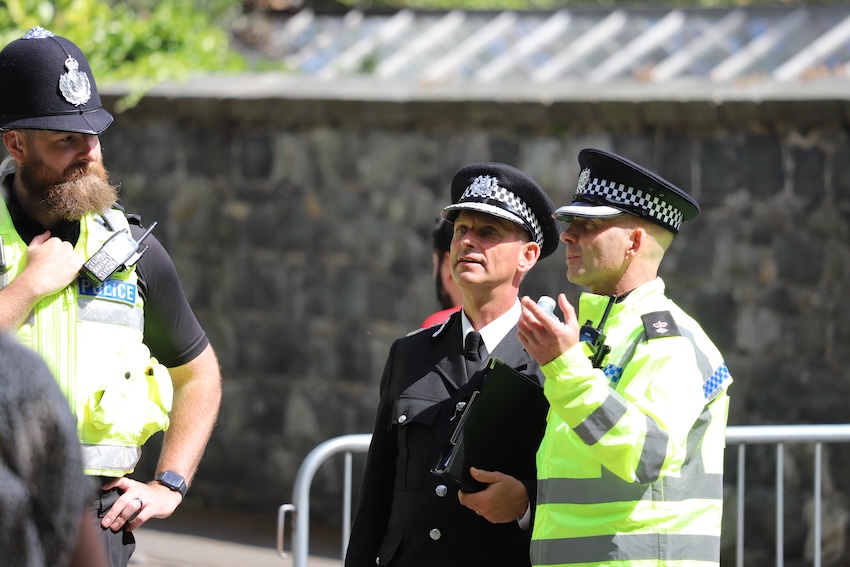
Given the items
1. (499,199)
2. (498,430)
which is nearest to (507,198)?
(499,199)

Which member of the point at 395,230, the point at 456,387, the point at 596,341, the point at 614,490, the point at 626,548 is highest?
the point at 395,230

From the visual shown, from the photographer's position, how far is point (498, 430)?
3336 mm

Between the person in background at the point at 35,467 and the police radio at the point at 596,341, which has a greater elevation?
the police radio at the point at 596,341

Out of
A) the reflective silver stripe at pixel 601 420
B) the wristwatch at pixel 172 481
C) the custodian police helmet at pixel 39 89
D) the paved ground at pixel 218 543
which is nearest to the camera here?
the reflective silver stripe at pixel 601 420

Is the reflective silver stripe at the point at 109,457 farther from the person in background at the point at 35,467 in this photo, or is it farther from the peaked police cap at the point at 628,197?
the person in background at the point at 35,467

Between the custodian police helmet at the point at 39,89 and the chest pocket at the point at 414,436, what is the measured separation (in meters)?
1.10

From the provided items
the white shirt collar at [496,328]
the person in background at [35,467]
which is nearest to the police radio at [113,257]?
the white shirt collar at [496,328]

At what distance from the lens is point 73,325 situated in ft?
10.4

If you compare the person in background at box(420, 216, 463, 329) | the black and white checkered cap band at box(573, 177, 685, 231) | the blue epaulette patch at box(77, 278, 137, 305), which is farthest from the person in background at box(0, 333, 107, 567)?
the person in background at box(420, 216, 463, 329)

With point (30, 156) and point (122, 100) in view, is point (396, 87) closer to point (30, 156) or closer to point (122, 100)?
point (122, 100)

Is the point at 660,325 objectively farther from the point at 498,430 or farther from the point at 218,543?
the point at 218,543

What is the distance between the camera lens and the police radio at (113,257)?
3189mm

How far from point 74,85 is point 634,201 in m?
1.46

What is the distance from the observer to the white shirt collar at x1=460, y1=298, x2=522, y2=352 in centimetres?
360
